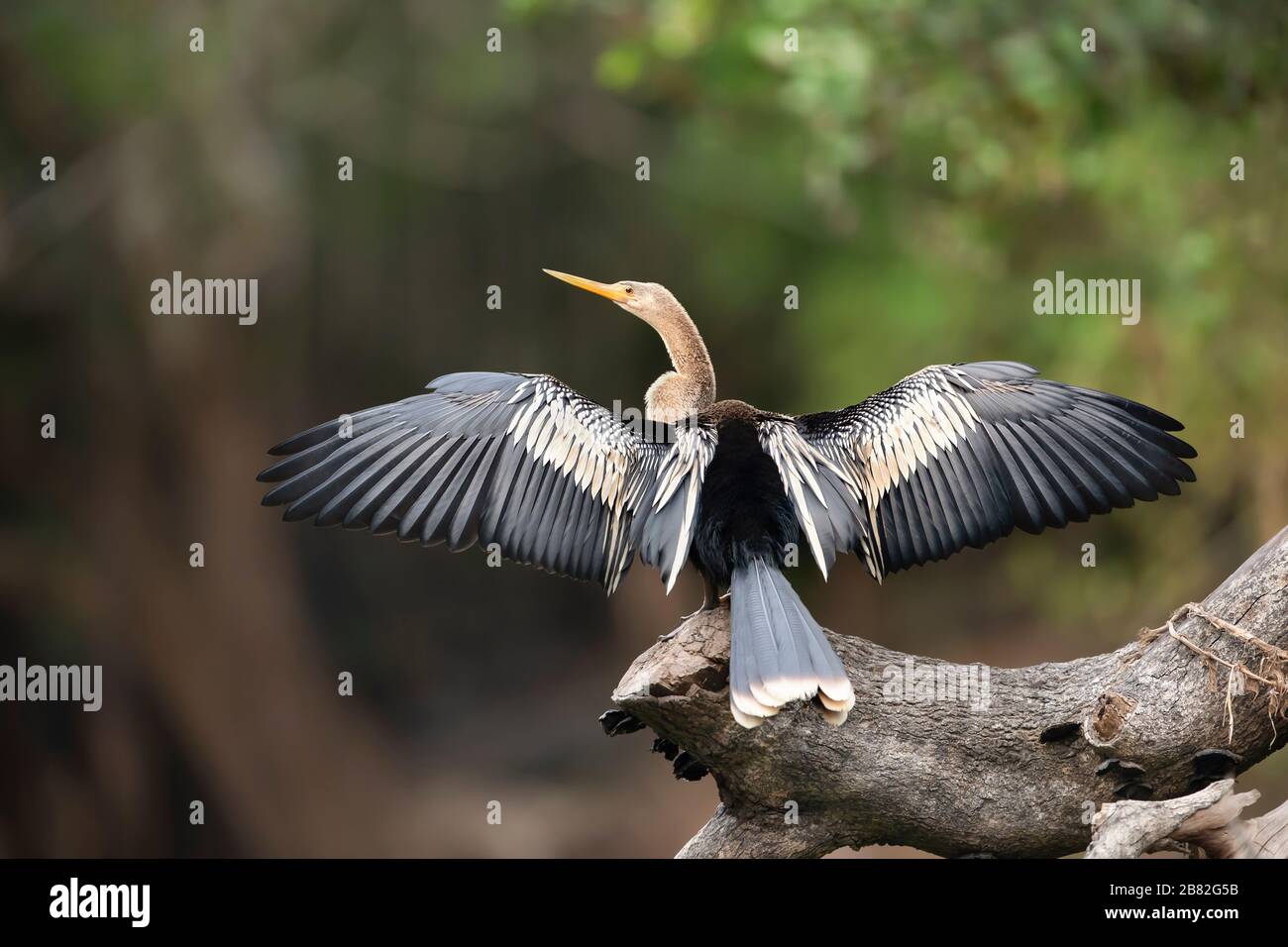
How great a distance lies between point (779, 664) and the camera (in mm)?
3475

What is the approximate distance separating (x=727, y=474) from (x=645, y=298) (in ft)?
4.03

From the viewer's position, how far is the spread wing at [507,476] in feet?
13.5

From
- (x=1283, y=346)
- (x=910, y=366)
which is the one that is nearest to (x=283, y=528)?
(x=910, y=366)

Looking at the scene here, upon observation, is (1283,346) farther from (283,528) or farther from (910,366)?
(283,528)

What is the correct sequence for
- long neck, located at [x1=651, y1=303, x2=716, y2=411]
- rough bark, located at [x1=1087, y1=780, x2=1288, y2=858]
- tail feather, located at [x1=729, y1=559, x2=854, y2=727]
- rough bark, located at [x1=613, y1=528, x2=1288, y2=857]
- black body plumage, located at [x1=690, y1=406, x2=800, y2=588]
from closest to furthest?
rough bark, located at [x1=1087, y1=780, x2=1288, y2=858] < tail feather, located at [x1=729, y1=559, x2=854, y2=727] < rough bark, located at [x1=613, y1=528, x2=1288, y2=857] < black body plumage, located at [x1=690, y1=406, x2=800, y2=588] < long neck, located at [x1=651, y1=303, x2=716, y2=411]

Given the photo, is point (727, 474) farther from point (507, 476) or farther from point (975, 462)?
point (975, 462)

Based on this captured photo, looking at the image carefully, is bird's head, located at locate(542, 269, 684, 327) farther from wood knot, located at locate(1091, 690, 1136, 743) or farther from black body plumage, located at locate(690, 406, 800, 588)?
wood knot, located at locate(1091, 690, 1136, 743)

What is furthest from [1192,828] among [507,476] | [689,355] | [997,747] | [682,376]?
[689,355]

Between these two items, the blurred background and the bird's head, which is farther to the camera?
the blurred background

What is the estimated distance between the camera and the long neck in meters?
4.93

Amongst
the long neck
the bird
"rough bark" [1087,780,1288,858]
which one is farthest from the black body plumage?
"rough bark" [1087,780,1288,858]

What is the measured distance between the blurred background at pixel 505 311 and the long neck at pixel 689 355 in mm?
1408

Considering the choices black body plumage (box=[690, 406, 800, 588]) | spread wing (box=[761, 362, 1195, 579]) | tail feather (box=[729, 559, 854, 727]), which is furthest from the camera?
spread wing (box=[761, 362, 1195, 579])

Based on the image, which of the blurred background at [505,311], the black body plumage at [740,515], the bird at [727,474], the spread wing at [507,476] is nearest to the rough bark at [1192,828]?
the bird at [727,474]
